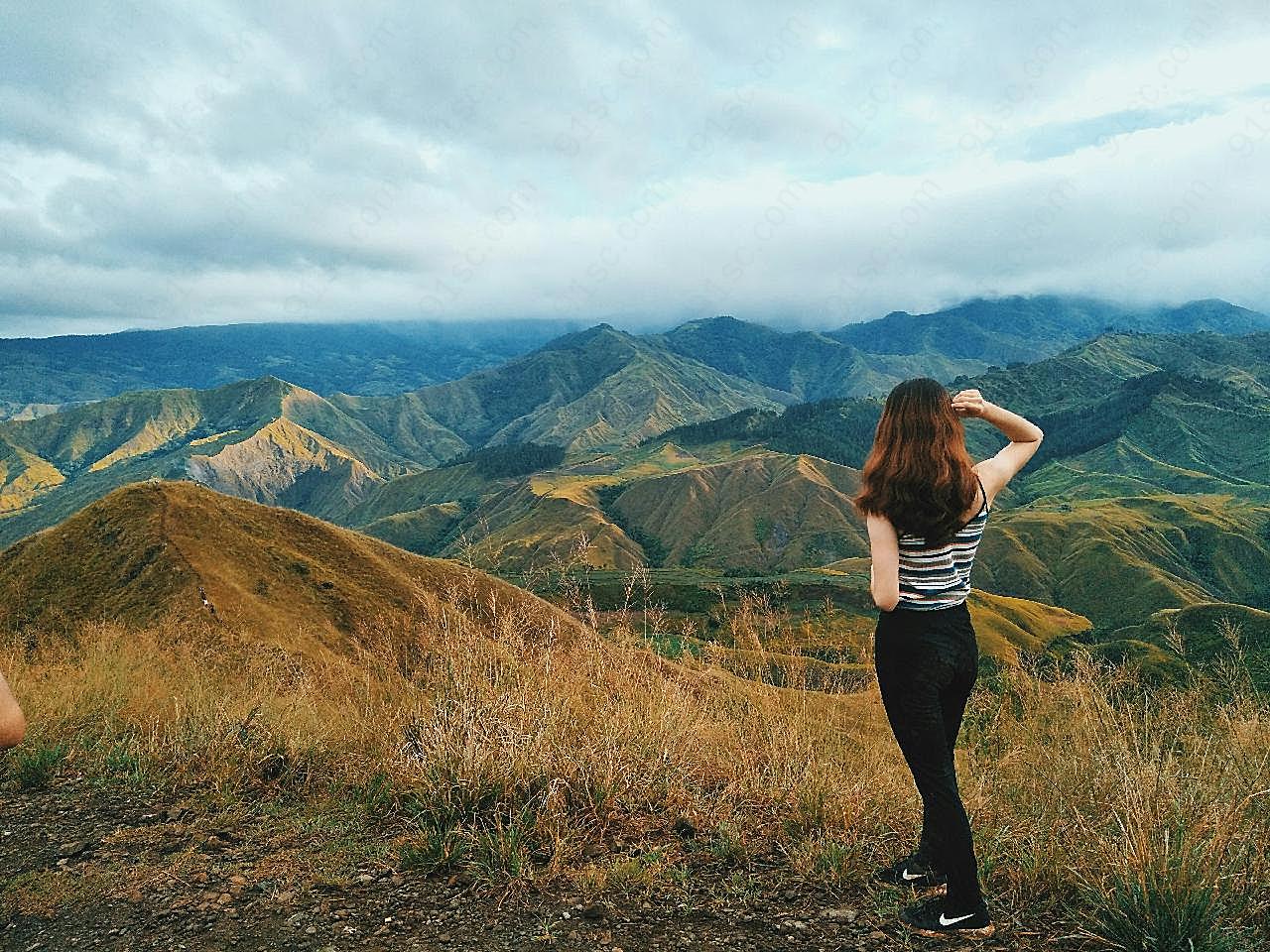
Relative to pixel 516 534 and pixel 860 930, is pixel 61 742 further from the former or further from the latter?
pixel 516 534

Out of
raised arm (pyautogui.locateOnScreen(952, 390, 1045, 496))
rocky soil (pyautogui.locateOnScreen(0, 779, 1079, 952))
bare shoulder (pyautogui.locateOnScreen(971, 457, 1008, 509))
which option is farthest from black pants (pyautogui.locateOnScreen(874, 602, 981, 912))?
raised arm (pyautogui.locateOnScreen(952, 390, 1045, 496))

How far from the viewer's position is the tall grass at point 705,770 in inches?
142

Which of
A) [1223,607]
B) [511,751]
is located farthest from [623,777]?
[1223,607]

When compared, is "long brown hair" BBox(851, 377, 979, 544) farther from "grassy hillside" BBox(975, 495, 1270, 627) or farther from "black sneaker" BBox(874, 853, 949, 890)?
"grassy hillside" BBox(975, 495, 1270, 627)

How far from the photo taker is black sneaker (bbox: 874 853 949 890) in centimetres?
389

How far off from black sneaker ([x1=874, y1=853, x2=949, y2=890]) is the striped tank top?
4.61 feet

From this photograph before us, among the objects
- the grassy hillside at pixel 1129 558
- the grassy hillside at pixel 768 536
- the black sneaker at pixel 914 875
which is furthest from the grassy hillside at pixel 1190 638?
the grassy hillside at pixel 768 536

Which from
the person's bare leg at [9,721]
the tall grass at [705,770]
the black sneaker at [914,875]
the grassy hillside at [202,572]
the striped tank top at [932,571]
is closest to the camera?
the person's bare leg at [9,721]

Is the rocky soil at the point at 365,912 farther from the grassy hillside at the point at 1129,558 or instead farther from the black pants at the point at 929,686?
the grassy hillside at the point at 1129,558

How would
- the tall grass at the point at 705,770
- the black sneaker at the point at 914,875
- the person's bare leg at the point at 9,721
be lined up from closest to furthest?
1. the person's bare leg at the point at 9,721
2. the tall grass at the point at 705,770
3. the black sneaker at the point at 914,875

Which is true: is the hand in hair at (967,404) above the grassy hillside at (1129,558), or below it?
above

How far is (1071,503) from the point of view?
190 metres

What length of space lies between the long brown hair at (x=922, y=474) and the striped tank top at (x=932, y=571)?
7cm

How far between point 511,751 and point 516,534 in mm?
185026
